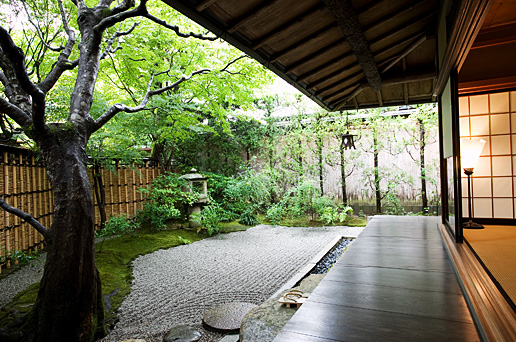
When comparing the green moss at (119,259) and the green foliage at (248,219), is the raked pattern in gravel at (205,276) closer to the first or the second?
the green moss at (119,259)

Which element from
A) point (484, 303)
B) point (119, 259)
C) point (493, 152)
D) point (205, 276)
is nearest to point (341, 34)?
point (484, 303)

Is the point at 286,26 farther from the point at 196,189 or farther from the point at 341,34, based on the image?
the point at 196,189

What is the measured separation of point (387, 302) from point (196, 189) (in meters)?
6.74

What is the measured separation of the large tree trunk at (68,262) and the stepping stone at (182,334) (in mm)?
735

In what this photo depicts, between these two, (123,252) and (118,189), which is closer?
(123,252)

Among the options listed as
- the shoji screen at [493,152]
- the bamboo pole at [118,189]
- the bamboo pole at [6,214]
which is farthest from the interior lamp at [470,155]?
the bamboo pole at [118,189]

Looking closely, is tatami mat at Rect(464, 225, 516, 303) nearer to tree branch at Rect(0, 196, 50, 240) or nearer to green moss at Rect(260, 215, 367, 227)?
tree branch at Rect(0, 196, 50, 240)

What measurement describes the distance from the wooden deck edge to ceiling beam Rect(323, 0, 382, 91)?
208 centimetres

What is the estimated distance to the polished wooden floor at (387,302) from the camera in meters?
1.39

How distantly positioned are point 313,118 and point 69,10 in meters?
6.83

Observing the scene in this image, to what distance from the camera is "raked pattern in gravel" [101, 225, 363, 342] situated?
10.4ft

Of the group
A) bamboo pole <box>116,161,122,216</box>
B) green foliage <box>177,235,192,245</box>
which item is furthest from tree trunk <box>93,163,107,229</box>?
green foliage <box>177,235,192,245</box>

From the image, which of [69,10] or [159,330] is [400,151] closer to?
[159,330]

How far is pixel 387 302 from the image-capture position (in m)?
1.72
